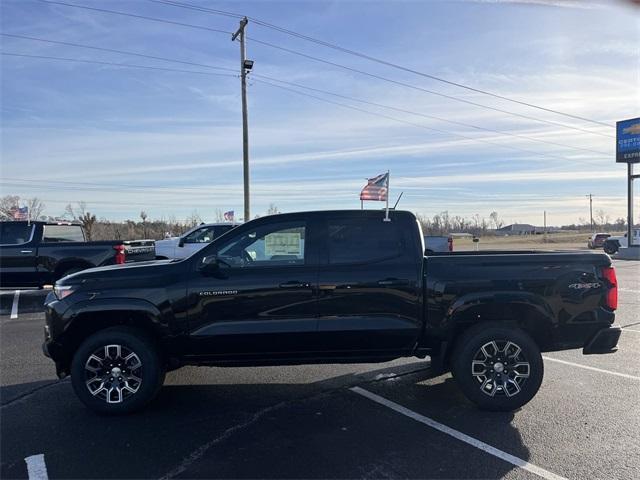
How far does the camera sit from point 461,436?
13.7 feet

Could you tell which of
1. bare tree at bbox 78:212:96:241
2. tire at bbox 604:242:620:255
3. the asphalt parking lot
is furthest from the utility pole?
tire at bbox 604:242:620:255

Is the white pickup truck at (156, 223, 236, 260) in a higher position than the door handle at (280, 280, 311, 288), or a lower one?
higher

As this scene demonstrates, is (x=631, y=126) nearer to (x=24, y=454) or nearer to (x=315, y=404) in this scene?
(x=315, y=404)

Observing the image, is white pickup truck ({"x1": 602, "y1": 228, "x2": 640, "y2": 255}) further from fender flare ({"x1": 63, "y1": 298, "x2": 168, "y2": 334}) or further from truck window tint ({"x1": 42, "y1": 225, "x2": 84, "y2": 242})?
fender flare ({"x1": 63, "y1": 298, "x2": 168, "y2": 334})

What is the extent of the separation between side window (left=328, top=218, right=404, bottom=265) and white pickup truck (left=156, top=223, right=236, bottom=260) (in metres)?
9.38

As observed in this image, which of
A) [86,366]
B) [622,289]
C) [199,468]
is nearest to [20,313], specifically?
[86,366]

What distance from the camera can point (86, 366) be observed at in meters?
4.68

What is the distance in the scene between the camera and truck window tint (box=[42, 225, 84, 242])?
11.9m

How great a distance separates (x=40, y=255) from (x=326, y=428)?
9.60 meters

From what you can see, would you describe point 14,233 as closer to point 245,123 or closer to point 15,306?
point 15,306

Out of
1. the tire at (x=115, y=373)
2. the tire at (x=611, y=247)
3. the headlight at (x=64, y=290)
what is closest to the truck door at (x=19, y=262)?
the headlight at (x=64, y=290)

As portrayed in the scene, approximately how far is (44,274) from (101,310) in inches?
311

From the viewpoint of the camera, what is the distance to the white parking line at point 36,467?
11.6ft

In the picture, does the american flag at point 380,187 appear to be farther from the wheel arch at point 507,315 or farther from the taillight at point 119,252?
the taillight at point 119,252
